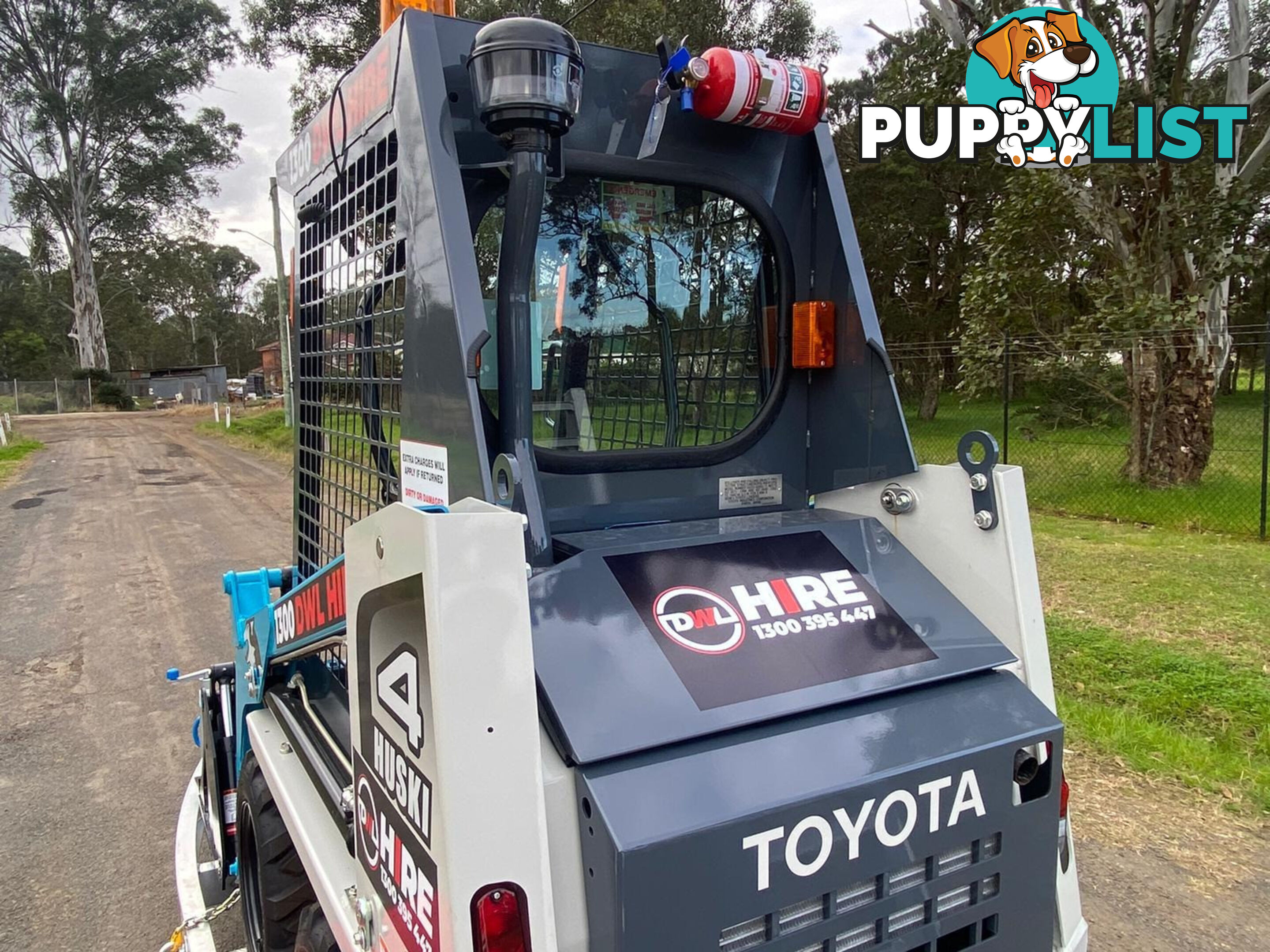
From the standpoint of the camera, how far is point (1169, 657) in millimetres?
5078

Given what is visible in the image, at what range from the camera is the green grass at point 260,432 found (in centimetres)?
2102

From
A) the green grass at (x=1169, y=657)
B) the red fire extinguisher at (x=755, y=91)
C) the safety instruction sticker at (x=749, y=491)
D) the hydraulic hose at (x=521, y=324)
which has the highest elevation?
the red fire extinguisher at (x=755, y=91)

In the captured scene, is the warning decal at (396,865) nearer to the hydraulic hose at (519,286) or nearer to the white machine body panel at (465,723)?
the white machine body panel at (465,723)

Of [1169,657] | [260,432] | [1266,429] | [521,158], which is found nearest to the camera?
[521,158]

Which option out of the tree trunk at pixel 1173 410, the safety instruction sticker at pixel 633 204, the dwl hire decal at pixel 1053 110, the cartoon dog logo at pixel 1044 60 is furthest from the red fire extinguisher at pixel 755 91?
the tree trunk at pixel 1173 410

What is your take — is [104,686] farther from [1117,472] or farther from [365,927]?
[1117,472]

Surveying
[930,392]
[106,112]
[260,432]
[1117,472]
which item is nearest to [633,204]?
[1117,472]

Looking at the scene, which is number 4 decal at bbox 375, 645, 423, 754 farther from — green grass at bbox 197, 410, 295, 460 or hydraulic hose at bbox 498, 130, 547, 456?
green grass at bbox 197, 410, 295, 460

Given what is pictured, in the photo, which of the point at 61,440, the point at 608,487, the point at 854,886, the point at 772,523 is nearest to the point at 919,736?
the point at 854,886

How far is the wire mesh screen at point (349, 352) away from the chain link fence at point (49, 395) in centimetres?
4903

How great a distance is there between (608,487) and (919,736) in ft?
3.43

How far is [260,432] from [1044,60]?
71.6ft

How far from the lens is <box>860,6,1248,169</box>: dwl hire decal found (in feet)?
31.6

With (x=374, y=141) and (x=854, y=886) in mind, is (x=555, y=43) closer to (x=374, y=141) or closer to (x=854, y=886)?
(x=374, y=141)
